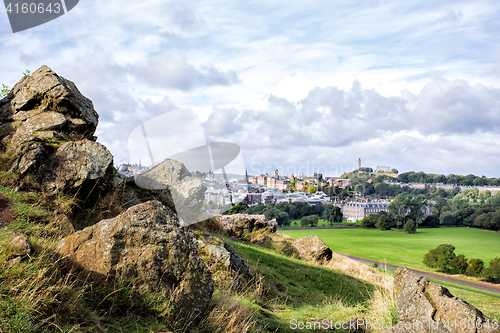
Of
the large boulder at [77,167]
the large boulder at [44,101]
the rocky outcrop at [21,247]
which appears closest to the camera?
the rocky outcrop at [21,247]

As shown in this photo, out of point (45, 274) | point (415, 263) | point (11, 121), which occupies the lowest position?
point (415, 263)

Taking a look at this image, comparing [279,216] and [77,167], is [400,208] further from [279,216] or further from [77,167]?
[77,167]

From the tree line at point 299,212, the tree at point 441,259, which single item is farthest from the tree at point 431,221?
the tree at point 441,259

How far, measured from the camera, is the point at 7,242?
4812mm

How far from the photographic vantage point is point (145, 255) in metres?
5.10

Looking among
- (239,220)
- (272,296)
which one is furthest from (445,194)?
(272,296)

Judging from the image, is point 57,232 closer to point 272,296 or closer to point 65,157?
point 65,157

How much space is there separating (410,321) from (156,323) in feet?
17.7

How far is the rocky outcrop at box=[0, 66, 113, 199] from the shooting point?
912 centimetres

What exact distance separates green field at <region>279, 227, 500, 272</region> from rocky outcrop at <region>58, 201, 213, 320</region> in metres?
59.0

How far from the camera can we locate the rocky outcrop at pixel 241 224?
23547mm

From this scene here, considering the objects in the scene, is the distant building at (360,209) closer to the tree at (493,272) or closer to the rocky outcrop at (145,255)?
the tree at (493,272)

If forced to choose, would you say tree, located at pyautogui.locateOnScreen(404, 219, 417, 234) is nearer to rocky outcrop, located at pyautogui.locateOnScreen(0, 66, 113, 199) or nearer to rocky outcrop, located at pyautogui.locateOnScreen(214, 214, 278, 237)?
rocky outcrop, located at pyautogui.locateOnScreen(214, 214, 278, 237)

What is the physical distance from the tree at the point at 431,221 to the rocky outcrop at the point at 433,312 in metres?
110
